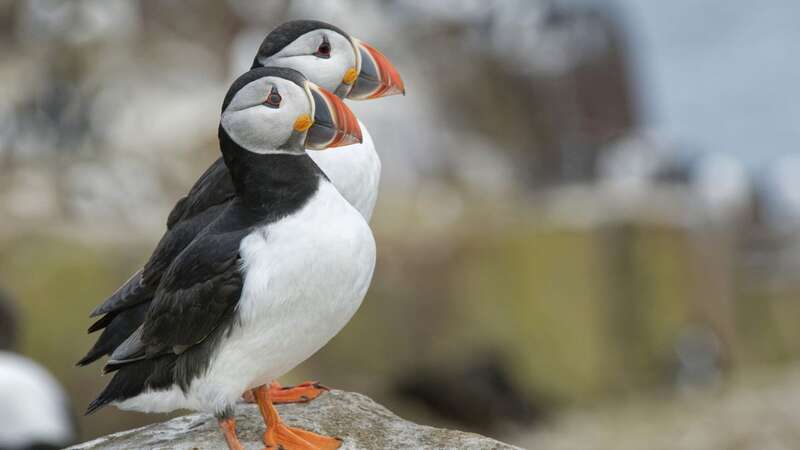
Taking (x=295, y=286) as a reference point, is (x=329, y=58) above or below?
above

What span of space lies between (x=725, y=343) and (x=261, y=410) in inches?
457

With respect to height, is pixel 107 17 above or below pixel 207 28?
below

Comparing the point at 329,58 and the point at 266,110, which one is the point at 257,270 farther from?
the point at 329,58

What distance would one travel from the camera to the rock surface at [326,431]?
3.92 metres

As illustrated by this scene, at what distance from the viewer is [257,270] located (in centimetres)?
337

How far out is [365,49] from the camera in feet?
12.9

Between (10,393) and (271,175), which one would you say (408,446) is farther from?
(10,393)

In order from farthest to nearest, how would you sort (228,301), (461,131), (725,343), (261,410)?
(461,131)
(725,343)
(261,410)
(228,301)

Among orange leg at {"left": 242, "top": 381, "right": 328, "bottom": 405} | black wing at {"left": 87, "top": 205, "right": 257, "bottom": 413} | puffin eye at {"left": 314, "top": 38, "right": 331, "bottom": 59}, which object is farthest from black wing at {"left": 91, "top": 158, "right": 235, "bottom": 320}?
orange leg at {"left": 242, "top": 381, "right": 328, "bottom": 405}

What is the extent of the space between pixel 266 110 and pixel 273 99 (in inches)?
1.4

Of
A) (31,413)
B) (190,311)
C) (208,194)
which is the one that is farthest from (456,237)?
(190,311)

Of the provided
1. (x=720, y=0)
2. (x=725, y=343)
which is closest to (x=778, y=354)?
(x=725, y=343)

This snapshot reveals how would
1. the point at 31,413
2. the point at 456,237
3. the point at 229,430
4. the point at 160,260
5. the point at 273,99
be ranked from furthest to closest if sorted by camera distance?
the point at 456,237
the point at 31,413
the point at 160,260
the point at 229,430
the point at 273,99

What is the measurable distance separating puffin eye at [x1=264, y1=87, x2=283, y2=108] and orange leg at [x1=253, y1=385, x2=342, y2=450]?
870mm
